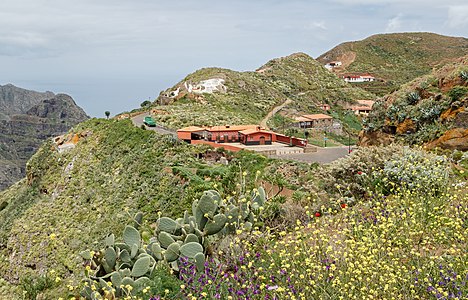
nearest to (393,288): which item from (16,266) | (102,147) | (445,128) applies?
(445,128)

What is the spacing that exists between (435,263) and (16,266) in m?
22.5

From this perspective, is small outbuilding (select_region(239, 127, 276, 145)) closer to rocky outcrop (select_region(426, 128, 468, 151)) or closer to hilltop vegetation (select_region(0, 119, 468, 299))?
hilltop vegetation (select_region(0, 119, 468, 299))

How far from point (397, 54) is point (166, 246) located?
15230cm

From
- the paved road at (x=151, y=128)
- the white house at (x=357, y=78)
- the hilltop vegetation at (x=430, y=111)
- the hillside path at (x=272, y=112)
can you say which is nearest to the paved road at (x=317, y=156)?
the hilltop vegetation at (x=430, y=111)

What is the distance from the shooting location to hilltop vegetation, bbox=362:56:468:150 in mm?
14328

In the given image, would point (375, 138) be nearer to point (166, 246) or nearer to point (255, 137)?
point (166, 246)

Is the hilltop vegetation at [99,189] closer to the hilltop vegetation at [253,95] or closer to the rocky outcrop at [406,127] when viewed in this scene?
the rocky outcrop at [406,127]

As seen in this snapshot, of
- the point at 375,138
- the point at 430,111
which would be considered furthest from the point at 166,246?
the point at 375,138

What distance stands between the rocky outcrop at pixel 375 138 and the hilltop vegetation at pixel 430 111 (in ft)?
0.35

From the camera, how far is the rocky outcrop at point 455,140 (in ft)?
43.8

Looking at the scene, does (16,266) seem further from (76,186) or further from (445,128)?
(445,128)

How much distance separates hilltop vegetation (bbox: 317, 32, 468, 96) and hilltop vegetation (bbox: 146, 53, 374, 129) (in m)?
28.2

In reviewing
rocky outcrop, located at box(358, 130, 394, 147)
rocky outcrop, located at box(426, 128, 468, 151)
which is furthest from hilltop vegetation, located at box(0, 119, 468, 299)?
rocky outcrop, located at box(358, 130, 394, 147)

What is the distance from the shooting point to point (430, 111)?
1600 centimetres
